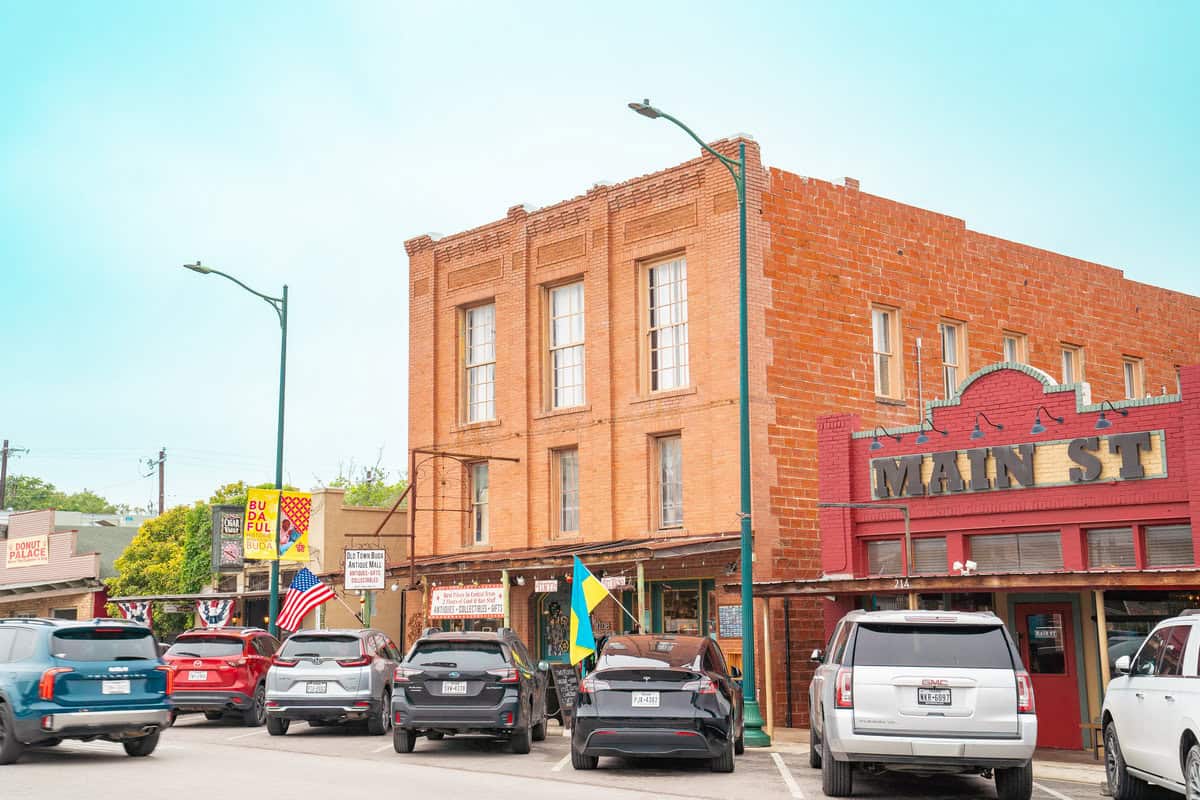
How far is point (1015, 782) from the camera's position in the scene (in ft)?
41.2

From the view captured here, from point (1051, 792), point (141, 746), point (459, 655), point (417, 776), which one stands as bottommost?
point (1051, 792)

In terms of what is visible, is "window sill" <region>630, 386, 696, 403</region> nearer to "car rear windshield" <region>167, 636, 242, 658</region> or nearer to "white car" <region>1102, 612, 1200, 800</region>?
"car rear windshield" <region>167, 636, 242, 658</region>

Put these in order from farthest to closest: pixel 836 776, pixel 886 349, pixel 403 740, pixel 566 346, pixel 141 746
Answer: pixel 566 346, pixel 886 349, pixel 403 740, pixel 141 746, pixel 836 776

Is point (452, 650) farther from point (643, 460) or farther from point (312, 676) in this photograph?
point (643, 460)

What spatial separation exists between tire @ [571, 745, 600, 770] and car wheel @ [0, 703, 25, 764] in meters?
6.32

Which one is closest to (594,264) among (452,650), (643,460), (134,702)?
(643,460)

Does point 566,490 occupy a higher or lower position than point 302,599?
higher

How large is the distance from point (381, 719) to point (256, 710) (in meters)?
2.94

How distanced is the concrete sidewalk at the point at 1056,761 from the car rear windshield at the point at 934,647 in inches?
145

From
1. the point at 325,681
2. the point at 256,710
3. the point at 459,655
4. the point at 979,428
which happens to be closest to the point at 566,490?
the point at 256,710

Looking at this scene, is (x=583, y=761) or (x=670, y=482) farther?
(x=670, y=482)

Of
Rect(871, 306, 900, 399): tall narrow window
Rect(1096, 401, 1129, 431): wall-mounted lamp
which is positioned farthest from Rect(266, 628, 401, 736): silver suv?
Rect(871, 306, 900, 399): tall narrow window

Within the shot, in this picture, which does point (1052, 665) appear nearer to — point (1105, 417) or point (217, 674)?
point (1105, 417)

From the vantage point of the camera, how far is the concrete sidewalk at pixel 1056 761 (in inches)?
619
